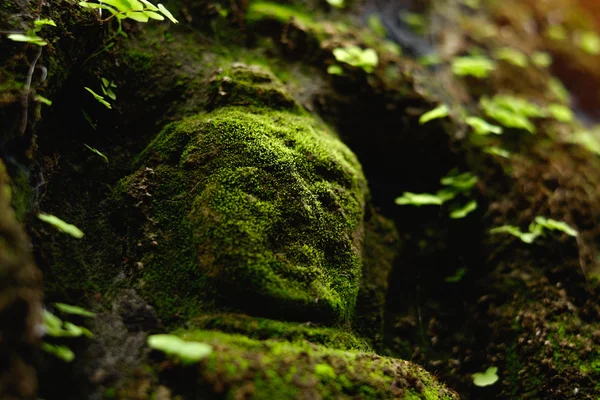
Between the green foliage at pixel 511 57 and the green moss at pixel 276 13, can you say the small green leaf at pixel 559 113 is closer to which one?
the green foliage at pixel 511 57

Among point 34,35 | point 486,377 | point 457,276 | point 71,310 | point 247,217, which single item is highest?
point 34,35

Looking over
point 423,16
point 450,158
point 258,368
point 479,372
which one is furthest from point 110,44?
point 423,16

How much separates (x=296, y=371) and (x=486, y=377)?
5.87 feet

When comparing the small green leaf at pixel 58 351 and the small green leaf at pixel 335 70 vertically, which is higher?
the small green leaf at pixel 335 70

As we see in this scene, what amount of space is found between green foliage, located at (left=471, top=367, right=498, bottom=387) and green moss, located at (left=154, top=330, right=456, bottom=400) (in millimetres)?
803

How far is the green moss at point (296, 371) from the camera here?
1917mm

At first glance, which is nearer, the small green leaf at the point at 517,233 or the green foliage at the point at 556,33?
the small green leaf at the point at 517,233

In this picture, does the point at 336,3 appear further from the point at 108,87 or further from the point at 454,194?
the point at 108,87

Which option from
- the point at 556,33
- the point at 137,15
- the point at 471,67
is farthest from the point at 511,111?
the point at 137,15

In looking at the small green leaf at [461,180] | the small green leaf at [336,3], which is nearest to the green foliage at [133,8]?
the small green leaf at [336,3]

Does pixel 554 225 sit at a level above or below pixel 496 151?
below

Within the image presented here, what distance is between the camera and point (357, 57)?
4.04m

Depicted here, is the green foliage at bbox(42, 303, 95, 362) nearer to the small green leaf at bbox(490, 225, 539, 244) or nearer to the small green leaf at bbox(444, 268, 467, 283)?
the small green leaf at bbox(444, 268, 467, 283)

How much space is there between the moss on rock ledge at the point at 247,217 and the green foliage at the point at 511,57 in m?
3.96
